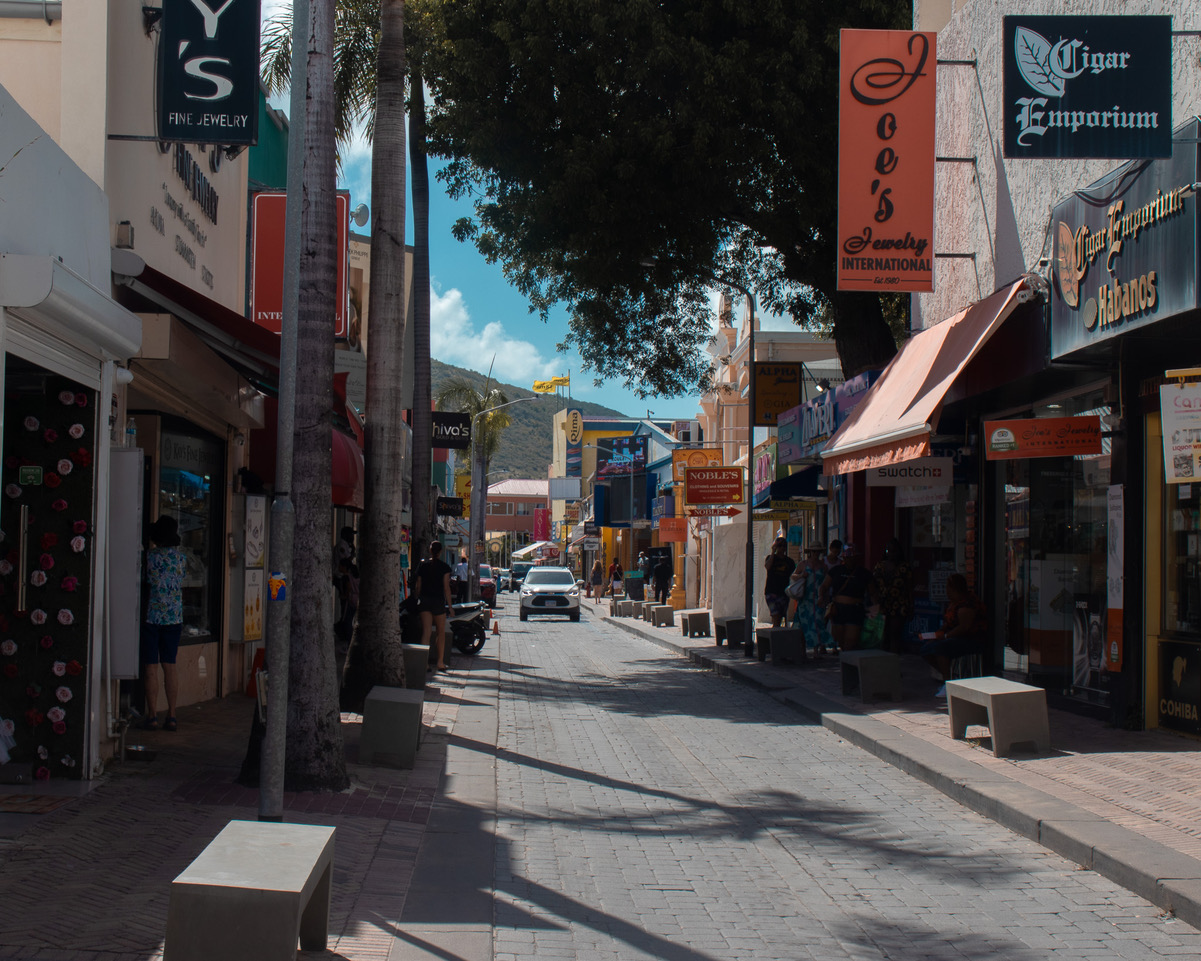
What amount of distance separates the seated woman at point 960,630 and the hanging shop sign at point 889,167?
3463mm

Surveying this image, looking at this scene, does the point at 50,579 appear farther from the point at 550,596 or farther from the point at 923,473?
the point at 550,596

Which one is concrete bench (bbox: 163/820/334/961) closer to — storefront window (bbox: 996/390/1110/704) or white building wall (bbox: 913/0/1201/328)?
white building wall (bbox: 913/0/1201/328)

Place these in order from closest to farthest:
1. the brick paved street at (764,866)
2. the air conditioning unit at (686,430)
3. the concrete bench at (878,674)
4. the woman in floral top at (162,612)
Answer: the brick paved street at (764,866) < the woman in floral top at (162,612) < the concrete bench at (878,674) < the air conditioning unit at (686,430)

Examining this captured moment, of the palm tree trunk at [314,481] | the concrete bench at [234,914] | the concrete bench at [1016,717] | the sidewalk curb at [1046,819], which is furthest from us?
the concrete bench at [1016,717]

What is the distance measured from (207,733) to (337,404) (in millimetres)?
3781

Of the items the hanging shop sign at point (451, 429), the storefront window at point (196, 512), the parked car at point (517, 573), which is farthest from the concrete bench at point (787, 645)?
the parked car at point (517, 573)

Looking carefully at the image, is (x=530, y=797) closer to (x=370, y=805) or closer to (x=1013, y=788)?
(x=370, y=805)

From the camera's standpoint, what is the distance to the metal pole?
21.2 feet

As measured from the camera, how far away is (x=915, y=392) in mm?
12641

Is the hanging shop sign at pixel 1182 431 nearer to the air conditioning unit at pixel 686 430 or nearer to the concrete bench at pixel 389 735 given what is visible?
the concrete bench at pixel 389 735

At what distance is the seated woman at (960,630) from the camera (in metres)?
12.6

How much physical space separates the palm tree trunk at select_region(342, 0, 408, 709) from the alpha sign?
3.32 metres

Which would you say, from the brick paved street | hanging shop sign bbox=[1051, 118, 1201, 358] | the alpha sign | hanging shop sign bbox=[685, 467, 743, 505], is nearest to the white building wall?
hanging shop sign bbox=[1051, 118, 1201, 358]

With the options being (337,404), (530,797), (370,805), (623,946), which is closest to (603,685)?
(337,404)
